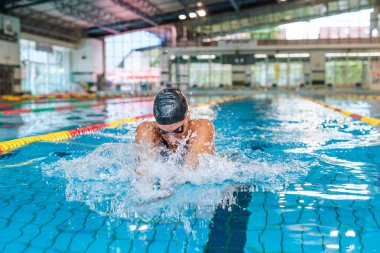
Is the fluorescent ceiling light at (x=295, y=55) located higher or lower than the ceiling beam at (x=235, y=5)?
lower

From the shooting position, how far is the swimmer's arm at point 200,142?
10.3 feet

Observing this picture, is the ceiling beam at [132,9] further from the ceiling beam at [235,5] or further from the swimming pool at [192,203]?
the swimming pool at [192,203]

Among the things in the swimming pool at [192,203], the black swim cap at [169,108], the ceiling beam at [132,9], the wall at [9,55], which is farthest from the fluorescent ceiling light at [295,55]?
the black swim cap at [169,108]

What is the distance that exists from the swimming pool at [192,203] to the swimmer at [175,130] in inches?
4.7

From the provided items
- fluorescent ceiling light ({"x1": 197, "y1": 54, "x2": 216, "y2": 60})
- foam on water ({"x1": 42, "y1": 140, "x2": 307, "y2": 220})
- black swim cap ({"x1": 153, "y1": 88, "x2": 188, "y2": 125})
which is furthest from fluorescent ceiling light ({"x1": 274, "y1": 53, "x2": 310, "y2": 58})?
black swim cap ({"x1": 153, "y1": 88, "x2": 188, "y2": 125})

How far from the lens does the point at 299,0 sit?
3009 centimetres

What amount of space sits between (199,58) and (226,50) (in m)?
2.46

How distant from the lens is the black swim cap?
2.92 metres

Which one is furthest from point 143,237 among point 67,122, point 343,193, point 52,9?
point 52,9

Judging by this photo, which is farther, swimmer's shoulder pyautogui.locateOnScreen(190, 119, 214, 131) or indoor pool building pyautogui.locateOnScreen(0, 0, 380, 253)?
swimmer's shoulder pyautogui.locateOnScreen(190, 119, 214, 131)

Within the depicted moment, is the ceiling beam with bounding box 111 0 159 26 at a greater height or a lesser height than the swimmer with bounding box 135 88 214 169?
greater

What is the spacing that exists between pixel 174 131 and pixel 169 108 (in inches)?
10.3

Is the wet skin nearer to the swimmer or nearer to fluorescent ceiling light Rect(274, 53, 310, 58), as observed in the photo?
the swimmer

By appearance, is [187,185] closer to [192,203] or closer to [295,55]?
[192,203]
